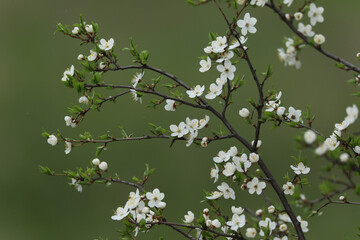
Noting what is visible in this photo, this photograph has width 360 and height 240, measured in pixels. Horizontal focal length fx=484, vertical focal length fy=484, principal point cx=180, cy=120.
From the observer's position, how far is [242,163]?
105 cm

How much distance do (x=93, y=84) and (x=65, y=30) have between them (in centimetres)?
16

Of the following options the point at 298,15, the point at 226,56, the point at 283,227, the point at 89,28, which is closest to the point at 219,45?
the point at 226,56

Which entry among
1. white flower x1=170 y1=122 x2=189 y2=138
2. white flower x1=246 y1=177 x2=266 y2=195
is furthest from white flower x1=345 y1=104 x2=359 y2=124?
white flower x1=170 y1=122 x2=189 y2=138

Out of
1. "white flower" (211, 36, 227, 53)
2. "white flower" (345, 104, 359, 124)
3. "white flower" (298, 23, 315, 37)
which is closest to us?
"white flower" (345, 104, 359, 124)

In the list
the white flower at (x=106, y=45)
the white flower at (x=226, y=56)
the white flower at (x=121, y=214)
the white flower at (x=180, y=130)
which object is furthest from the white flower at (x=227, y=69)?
the white flower at (x=121, y=214)

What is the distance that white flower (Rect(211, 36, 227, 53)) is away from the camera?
1033mm

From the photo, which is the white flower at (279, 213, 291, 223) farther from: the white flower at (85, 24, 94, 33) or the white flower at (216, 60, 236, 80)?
the white flower at (85, 24, 94, 33)

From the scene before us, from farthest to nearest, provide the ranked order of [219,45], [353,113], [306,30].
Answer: [219,45], [306,30], [353,113]

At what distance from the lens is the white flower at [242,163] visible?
41.3 inches

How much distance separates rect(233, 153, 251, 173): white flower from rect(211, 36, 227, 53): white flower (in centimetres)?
23

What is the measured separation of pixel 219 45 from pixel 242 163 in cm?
26

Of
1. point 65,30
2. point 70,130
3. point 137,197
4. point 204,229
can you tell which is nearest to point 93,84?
point 65,30

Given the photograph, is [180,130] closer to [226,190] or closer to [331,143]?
[226,190]

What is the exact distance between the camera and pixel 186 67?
2.78m
